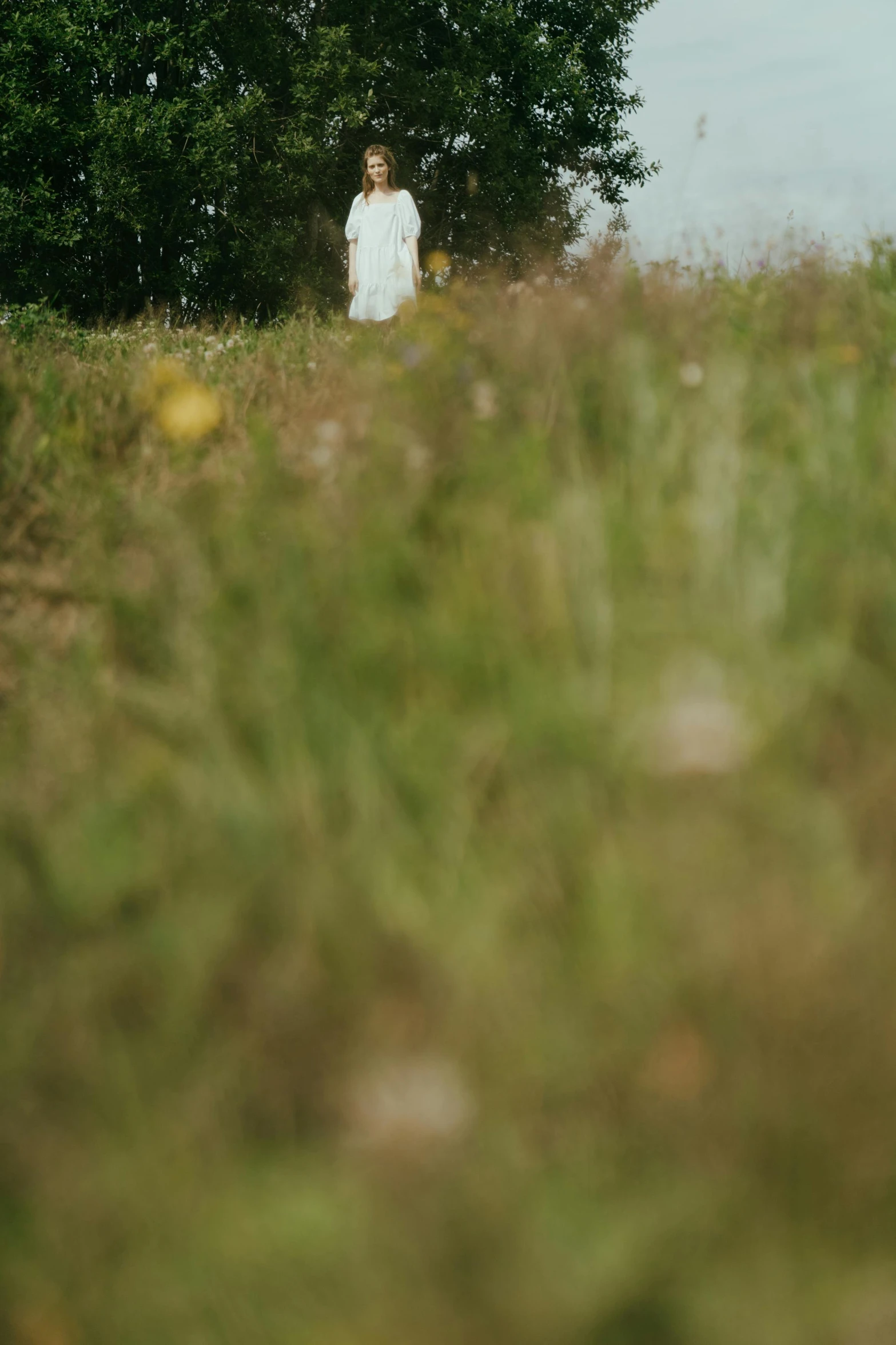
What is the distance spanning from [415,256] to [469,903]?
858 cm

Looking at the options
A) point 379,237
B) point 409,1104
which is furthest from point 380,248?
point 409,1104

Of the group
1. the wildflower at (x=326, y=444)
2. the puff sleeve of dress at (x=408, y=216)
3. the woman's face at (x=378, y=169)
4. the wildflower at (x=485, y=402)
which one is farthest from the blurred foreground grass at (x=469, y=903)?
the woman's face at (x=378, y=169)

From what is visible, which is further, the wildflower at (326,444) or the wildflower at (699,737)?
the wildflower at (326,444)

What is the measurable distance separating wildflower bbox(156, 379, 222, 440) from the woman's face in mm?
7133

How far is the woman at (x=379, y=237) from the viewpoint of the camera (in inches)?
366

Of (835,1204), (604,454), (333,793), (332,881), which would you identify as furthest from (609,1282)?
(604,454)

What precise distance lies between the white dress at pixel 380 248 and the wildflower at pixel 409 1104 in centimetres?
870

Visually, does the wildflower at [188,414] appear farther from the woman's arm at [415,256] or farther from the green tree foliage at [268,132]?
the green tree foliage at [268,132]

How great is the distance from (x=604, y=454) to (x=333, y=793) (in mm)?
1361

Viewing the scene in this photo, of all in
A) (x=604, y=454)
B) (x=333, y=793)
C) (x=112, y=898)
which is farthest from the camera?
(x=604, y=454)

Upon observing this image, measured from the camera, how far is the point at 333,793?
5.05 feet

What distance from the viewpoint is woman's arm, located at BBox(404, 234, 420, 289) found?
8727mm

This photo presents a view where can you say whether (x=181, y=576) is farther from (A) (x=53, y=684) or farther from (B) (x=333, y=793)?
(B) (x=333, y=793)

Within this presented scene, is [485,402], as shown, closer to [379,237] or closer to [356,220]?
[379,237]
